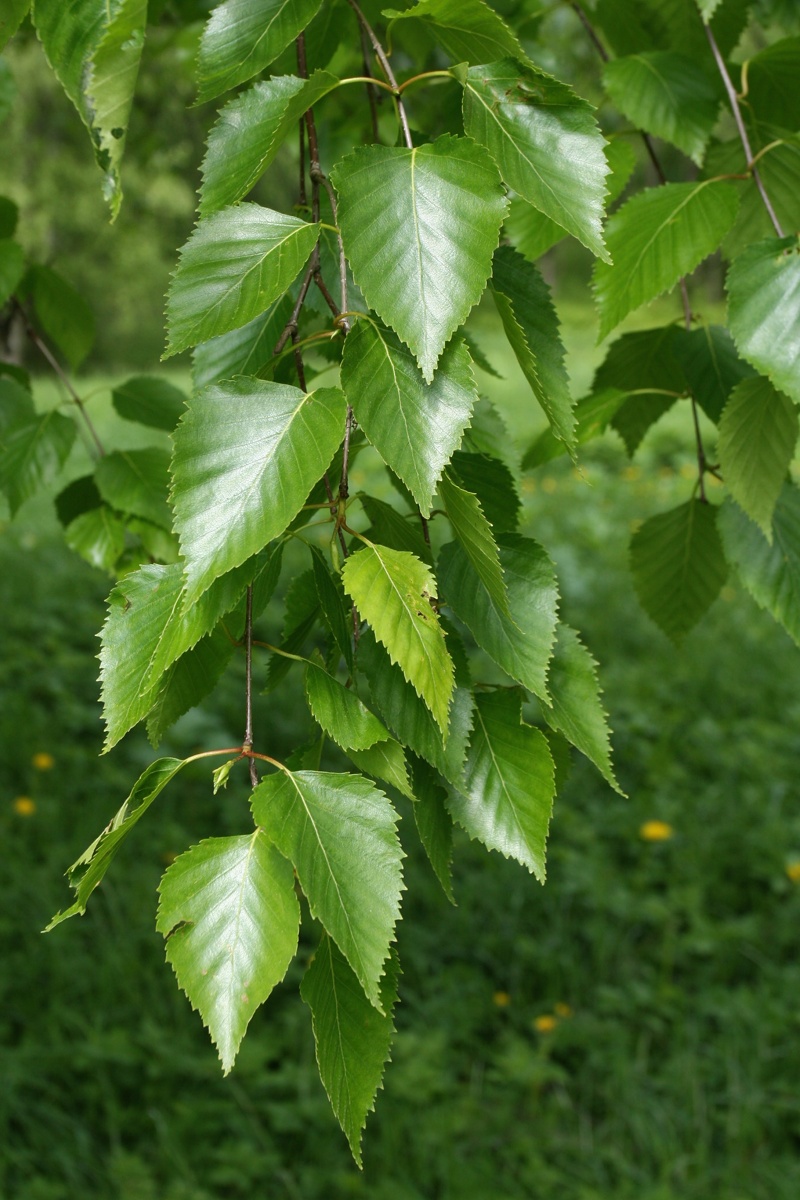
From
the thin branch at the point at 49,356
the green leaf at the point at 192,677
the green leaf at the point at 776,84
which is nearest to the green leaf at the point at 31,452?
the thin branch at the point at 49,356

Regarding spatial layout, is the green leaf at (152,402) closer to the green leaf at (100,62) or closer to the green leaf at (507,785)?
the green leaf at (100,62)

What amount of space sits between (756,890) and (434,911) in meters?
0.96

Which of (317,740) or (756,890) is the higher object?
(317,740)

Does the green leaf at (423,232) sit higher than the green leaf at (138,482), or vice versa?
the green leaf at (423,232)

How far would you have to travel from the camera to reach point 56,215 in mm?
12000

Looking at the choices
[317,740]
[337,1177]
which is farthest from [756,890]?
[317,740]

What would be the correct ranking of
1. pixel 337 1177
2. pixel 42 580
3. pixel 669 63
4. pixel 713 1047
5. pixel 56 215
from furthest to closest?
pixel 56 215 < pixel 42 580 < pixel 713 1047 < pixel 337 1177 < pixel 669 63

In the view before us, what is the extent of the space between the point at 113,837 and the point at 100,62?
500 millimetres

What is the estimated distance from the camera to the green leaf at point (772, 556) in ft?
3.34

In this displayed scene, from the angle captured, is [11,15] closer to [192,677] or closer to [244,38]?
[244,38]

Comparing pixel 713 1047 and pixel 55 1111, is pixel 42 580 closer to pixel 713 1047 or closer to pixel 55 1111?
pixel 55 1111

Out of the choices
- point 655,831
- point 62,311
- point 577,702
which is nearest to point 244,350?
point 577,702

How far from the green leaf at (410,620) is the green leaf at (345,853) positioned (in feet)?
0.23

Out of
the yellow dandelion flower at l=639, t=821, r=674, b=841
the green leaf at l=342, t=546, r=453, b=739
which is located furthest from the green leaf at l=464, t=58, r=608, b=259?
the yellow dandelion flower at l=639, t=821, r=674, b=841
